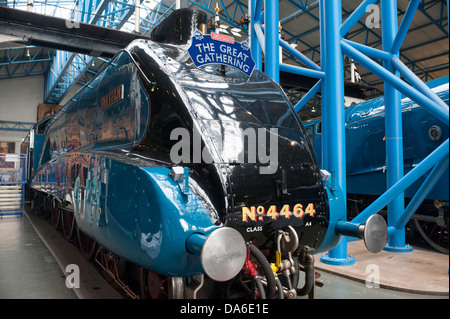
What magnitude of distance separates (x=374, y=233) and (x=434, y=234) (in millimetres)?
4042

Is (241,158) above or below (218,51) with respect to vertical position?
below

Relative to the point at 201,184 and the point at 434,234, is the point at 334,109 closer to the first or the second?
the point at 201,184

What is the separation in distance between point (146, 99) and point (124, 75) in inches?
21.6

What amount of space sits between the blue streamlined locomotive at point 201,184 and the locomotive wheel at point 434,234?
135 inches

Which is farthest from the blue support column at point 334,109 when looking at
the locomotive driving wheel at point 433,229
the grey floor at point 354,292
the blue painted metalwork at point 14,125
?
the blue painted metalwork at point 14,125

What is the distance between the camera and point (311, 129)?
27.1 feet

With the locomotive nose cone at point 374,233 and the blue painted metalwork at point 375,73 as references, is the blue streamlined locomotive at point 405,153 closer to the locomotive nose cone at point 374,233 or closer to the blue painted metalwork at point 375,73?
the blue painted metalwork at point 375,73

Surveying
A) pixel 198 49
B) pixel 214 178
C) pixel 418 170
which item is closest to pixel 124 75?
pixel 198 49

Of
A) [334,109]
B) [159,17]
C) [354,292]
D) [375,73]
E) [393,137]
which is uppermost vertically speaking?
[159,17]

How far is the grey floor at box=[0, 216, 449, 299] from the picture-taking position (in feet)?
11.0

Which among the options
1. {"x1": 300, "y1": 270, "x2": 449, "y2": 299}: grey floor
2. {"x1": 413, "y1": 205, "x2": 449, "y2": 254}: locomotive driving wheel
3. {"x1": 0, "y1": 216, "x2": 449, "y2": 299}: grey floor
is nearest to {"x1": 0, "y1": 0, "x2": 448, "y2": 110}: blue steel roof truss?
{"x1": 413, "y1": 205, "x2": 449, "y2": 254}: locomotive driving wheel

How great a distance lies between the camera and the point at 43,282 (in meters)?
3.71

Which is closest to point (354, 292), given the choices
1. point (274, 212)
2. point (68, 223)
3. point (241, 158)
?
point (274, 212)

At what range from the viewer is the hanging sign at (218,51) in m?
2.88
